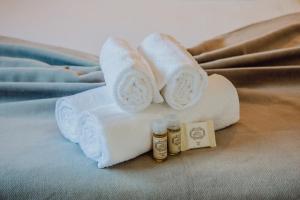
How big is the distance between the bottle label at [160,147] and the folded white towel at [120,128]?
2cm

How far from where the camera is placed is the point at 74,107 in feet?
3.05

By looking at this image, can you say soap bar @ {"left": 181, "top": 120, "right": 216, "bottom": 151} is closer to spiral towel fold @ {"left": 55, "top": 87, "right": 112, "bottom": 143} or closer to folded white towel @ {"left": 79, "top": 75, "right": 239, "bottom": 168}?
folded white towel @ {"left": 79, "top": 75, "right": 239, "bottom": 168}

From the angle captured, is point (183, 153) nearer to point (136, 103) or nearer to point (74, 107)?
point (136, 103)

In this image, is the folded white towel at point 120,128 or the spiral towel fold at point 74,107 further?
the spiral towel fold at point 74,107

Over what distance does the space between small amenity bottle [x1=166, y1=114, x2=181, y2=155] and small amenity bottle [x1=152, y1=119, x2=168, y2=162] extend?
1cm

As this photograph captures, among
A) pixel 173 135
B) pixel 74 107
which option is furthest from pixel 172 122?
pixel 74 107

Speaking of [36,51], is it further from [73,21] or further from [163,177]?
[163,177]

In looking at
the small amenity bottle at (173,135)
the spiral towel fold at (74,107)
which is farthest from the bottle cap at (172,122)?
the spiral towel fold at (74,107)

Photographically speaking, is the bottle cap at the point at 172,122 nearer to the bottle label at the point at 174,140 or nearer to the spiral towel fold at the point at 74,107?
the bottle label at the point at 174,140

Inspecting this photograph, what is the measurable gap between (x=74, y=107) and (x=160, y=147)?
253 mm

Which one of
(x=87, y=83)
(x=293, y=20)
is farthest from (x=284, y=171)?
(x=293, y=20)

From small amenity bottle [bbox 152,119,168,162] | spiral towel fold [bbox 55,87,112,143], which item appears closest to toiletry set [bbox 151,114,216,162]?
small amenity bottle [bbox 152,119,168,162]

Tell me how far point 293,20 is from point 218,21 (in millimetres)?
310

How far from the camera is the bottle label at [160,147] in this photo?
829mm
